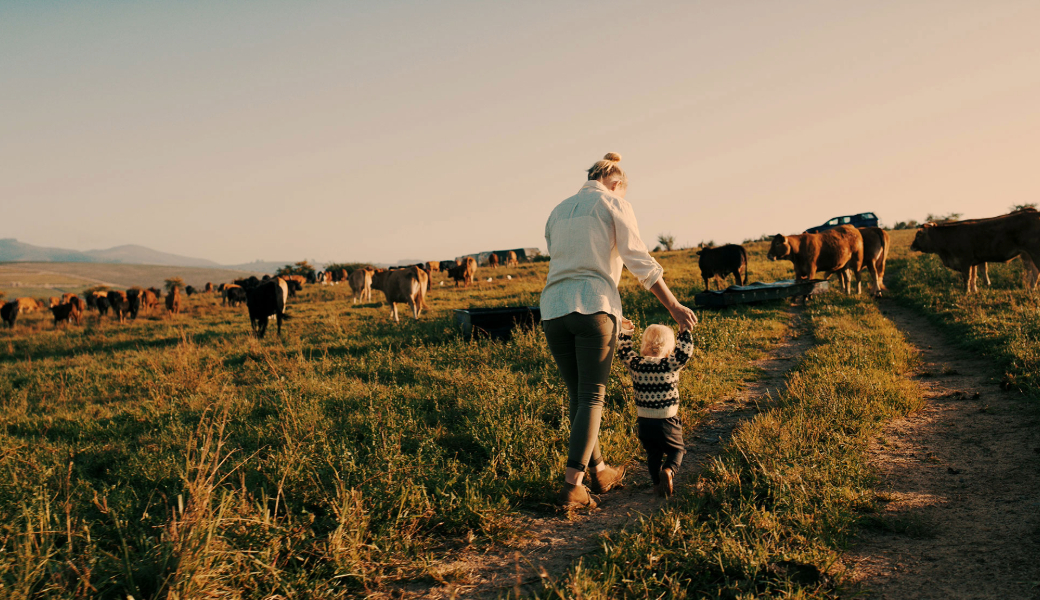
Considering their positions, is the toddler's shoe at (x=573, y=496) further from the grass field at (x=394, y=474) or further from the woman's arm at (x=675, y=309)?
the woman's arm at (x=675, y=309)

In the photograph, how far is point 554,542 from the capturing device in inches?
123

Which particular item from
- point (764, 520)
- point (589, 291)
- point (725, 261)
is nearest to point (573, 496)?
point (764, 520)

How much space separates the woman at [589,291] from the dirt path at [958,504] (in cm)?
155

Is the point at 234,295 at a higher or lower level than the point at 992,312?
lower

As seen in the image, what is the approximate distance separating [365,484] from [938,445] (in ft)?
15.1

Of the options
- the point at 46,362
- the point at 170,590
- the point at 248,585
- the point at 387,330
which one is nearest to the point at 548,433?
the point at 248,585

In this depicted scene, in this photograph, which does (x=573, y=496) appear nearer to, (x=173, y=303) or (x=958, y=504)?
(x=958, y=504)

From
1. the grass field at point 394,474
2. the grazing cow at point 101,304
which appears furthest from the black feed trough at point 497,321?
the grazing cow at point 101,304

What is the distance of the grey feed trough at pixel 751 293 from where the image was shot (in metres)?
12.4

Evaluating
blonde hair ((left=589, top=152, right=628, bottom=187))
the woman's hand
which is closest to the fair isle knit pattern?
the woman's hand

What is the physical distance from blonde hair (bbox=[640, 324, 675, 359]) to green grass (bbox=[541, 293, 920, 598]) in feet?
2.83

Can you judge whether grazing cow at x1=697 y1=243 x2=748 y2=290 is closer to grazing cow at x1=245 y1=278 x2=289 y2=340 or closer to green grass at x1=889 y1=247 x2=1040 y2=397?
green grass at x1=889 y1=247 x2=1040 y2=397

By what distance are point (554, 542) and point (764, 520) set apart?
1.18 metres

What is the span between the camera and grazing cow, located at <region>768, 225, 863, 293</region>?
13.6 m
